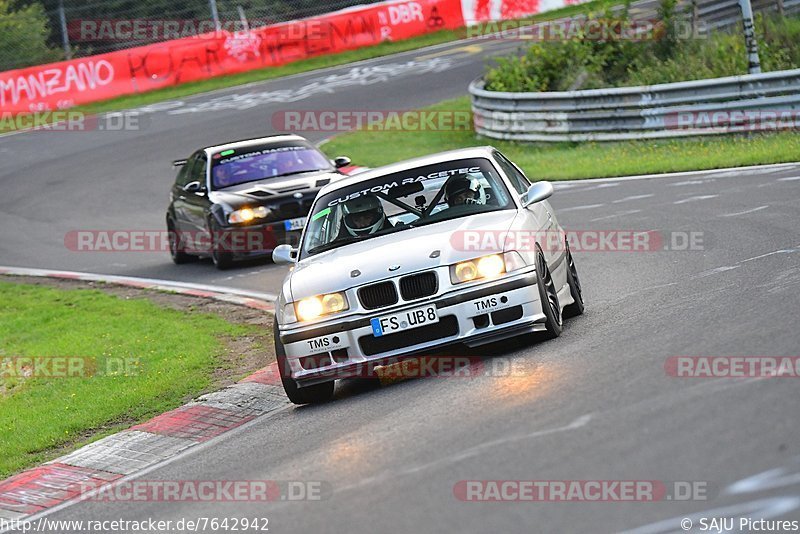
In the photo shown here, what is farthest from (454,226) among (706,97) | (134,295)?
(706,97)

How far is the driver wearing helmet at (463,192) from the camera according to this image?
9742mm

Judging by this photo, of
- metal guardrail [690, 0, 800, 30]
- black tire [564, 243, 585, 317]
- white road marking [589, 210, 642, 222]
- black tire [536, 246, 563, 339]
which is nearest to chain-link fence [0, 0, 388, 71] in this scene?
metal guardrail [690, 0, 800, 30]

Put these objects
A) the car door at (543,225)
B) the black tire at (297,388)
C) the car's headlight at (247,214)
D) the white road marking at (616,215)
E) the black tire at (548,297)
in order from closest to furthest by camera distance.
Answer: the black tire at (548,297) < the black tire at (297,388) < the car door at (543,225) < the white road marking at (616,215) < the car's headlight at (247,214)

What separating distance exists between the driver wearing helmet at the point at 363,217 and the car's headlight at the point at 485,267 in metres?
1.20

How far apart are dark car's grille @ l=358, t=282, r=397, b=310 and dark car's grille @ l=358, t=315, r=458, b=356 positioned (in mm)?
215

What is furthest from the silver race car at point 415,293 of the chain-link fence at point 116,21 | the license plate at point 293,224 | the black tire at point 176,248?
the chain-link fence at point 116,21

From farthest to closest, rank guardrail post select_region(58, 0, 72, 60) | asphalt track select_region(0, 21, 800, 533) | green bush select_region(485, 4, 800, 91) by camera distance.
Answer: guardrail post select_region(58, 0, 72, 60)
green bush select_region(485, 4, 800, 91)
asphalt track select_region(0, 21, 800, 533)

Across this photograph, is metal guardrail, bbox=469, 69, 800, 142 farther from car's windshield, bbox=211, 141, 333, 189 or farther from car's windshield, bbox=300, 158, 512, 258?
car's windshield, bbox=300, 158, 512, 258

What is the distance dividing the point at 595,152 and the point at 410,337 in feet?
47.3

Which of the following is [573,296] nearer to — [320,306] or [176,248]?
[320,306]

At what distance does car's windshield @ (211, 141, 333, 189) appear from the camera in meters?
17.2

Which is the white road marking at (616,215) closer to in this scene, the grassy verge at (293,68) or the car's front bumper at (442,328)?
the car's front bumper at (442,328)

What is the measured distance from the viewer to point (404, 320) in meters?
8.52

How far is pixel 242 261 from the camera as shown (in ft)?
57.4
